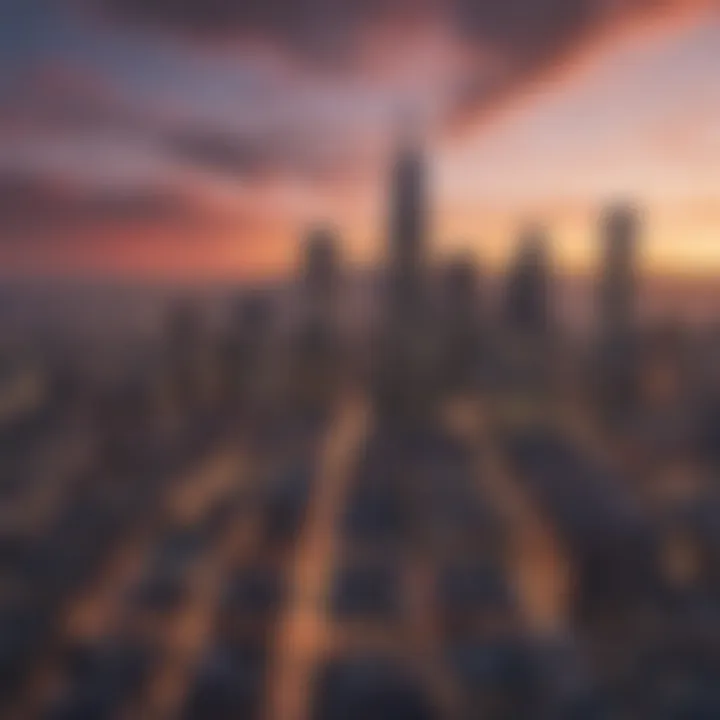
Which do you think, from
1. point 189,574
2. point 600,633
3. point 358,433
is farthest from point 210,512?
point 358,433

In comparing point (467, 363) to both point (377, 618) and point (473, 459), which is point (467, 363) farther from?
point (377, 618)

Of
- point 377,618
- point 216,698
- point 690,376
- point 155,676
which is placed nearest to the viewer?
point 216,698

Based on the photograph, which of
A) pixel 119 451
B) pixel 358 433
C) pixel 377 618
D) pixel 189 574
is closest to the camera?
pixel 377 618

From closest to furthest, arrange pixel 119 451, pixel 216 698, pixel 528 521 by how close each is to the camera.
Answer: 1. pixel 216 698
2. pixel 528 521
3. pixel 119 451

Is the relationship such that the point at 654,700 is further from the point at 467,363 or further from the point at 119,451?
the point at 467,363

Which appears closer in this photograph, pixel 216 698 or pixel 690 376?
pixel 216 698

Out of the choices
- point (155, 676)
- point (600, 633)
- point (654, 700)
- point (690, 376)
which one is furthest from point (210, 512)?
point (690, 376)
